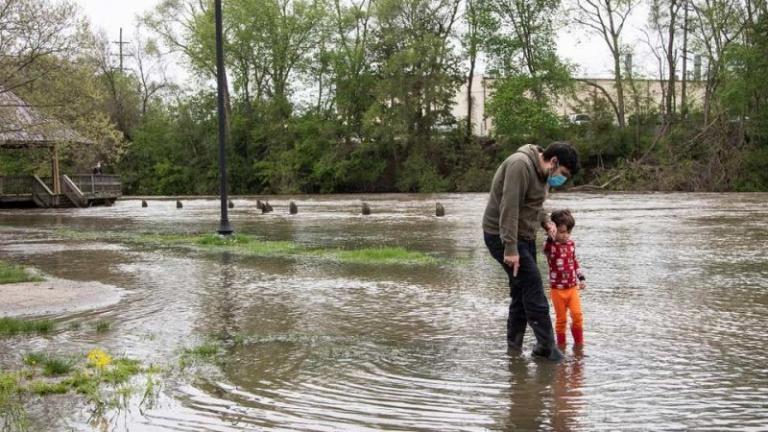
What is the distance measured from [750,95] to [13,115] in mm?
40228

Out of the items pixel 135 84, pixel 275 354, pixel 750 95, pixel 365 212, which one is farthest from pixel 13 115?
pixel 135 84

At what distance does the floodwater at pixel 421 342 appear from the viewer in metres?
4.93

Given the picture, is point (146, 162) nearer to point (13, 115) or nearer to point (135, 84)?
point (135, 84)

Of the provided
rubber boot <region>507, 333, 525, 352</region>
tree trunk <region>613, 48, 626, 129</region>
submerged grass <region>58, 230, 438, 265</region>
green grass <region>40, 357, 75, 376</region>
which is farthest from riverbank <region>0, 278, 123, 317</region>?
tree trunk <region>613, 48, 626, 129</region>

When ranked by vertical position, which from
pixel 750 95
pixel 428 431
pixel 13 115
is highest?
pixel 750 95

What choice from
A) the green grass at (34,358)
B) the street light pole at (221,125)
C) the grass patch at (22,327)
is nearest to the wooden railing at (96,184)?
the street light pole at (221,125)

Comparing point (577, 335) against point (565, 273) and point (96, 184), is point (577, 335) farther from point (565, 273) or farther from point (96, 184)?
point (96, 184)

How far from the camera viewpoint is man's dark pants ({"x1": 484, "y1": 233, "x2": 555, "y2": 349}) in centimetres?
637

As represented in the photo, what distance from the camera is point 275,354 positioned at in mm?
6719

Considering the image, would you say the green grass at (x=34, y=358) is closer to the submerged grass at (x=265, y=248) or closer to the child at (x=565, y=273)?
the child at (x=565, y=273)

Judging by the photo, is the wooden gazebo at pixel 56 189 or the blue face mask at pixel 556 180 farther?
the wooden gazebo at pixel 56 189

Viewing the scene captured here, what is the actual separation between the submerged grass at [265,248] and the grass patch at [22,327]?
21.3ft

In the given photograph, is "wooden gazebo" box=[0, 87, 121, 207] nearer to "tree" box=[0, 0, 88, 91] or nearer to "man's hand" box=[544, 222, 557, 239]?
"tree" box=[0, 0, 88, 91]

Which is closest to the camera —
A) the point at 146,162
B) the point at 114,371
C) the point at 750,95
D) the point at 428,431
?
the point at 428,431
